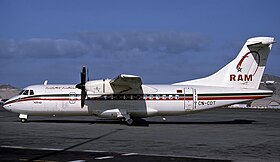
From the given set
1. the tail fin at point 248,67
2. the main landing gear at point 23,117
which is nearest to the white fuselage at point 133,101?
the main landing gear at point 23,117

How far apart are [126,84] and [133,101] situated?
5.00 feet

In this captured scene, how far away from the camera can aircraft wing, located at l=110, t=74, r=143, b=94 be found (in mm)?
24992

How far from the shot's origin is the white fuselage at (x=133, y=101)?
88.5 feet

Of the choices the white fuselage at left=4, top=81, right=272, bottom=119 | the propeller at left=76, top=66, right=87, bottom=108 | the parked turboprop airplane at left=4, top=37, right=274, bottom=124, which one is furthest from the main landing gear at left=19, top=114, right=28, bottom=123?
the propeller at left=76, top=66, right=87, bottom=108

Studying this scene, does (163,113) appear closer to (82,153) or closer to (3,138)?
(3,138)

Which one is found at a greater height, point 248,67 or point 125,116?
point 248,67

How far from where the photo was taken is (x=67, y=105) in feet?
88.9

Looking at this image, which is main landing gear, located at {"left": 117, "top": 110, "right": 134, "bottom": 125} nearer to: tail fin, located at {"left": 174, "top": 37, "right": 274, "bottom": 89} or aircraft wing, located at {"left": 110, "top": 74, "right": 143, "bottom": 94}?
aircraft wing, located at {"left": 110, "top": 74, "right": 143, "bottom": 94}

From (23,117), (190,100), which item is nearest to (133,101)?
(190,100)

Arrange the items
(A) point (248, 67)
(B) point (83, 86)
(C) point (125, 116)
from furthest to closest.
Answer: (A) point (248, 67), (C) point (125, 116), (B) point (83, 86)

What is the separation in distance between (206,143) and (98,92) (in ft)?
38.4

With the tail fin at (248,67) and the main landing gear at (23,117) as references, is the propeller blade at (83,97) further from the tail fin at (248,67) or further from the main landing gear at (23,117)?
the tail fin at (248,67)

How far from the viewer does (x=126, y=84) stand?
26.4 m

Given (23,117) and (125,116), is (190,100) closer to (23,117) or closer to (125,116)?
(125,116)
